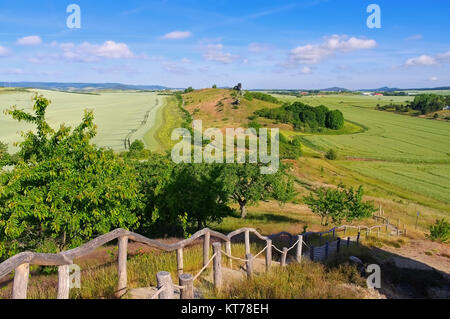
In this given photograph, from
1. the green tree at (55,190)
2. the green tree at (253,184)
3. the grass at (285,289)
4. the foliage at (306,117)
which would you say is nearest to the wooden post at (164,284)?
the grass at (285,289)

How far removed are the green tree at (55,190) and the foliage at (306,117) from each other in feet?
331

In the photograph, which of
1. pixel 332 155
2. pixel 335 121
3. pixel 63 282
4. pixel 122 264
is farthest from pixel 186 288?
pixel 335 121

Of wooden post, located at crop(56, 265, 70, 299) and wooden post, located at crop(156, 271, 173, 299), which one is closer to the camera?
wooden post, located at crop(56, 265, 70, 299)

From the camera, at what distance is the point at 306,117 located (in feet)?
379

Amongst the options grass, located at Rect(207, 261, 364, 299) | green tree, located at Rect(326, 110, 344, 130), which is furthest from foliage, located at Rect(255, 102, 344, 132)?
grass, located at Rect(207, 261, 364, 299)

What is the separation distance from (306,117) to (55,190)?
112246 mm

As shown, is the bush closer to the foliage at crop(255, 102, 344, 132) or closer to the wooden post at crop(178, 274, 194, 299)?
the foliage at crop(255, 102, 344, 132)

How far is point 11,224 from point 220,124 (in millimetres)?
90910

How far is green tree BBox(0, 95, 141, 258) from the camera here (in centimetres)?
1038

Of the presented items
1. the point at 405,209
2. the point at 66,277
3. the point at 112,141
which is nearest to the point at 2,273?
the point at 66,277

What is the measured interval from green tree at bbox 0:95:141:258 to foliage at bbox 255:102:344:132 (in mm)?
100907

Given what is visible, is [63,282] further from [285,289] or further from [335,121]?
[335,121]

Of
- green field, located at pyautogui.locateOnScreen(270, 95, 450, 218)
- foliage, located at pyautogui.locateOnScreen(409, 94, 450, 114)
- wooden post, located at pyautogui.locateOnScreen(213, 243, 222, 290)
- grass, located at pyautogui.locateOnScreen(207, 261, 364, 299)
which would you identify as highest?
foliage, located at pyautogui.locateOnScreen(409, 94, 450, 114)

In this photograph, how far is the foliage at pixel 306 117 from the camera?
363 feet
